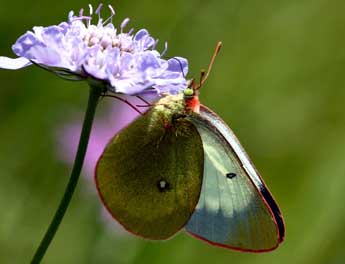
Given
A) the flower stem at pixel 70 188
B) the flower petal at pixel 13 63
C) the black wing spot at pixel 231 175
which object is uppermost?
the flower petal at pixel 13 63

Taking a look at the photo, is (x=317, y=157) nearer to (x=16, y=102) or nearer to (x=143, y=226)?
(x=16, y=102)

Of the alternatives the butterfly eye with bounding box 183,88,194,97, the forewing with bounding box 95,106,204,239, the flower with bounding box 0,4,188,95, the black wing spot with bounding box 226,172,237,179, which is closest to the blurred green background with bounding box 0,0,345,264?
the forewing with bounding box 95,106,204,239

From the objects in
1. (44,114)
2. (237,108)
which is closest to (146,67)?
(44,114)

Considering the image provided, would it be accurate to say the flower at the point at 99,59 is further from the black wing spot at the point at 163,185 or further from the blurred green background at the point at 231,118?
the blurred green background at the point at 231,118

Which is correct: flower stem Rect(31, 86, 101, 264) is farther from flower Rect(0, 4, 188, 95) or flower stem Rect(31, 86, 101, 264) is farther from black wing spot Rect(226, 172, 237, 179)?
black wing spot Rect(226, 172, 237, 179)

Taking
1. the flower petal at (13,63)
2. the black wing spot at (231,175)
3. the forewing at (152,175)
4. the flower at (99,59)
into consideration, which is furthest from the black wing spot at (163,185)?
the flower petal at (13,63)

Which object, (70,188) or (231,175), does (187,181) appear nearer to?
(231,175)
